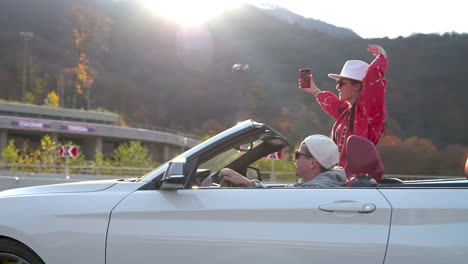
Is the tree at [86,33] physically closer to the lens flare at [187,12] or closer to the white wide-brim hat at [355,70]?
the lens flare at [187,12]

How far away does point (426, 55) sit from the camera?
73.9 feet

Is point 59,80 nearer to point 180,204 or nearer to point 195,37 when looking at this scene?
point 195,37

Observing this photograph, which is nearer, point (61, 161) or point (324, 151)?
point (324, 151)

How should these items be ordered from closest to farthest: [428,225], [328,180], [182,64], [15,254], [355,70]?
[428,225]
[15,254]
[328,180]
[355,70]
[182,64]

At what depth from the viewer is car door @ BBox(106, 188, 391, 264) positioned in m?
2.55

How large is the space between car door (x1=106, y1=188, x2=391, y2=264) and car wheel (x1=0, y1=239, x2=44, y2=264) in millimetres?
487

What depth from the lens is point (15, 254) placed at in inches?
115

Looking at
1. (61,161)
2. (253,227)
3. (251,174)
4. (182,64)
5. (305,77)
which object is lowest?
(61,161)

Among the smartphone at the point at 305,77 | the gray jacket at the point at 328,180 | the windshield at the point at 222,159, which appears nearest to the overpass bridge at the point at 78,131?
the smartphone at the point at 305,77

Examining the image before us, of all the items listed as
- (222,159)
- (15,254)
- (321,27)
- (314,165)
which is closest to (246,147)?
(222,159)

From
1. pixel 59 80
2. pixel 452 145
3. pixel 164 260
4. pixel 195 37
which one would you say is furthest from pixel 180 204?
pixel 195 37

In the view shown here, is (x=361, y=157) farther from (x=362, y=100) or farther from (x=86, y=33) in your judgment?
(x=86, y=33)

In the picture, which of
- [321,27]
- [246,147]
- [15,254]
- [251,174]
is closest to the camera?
[15,254]

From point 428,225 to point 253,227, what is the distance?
90 cm
